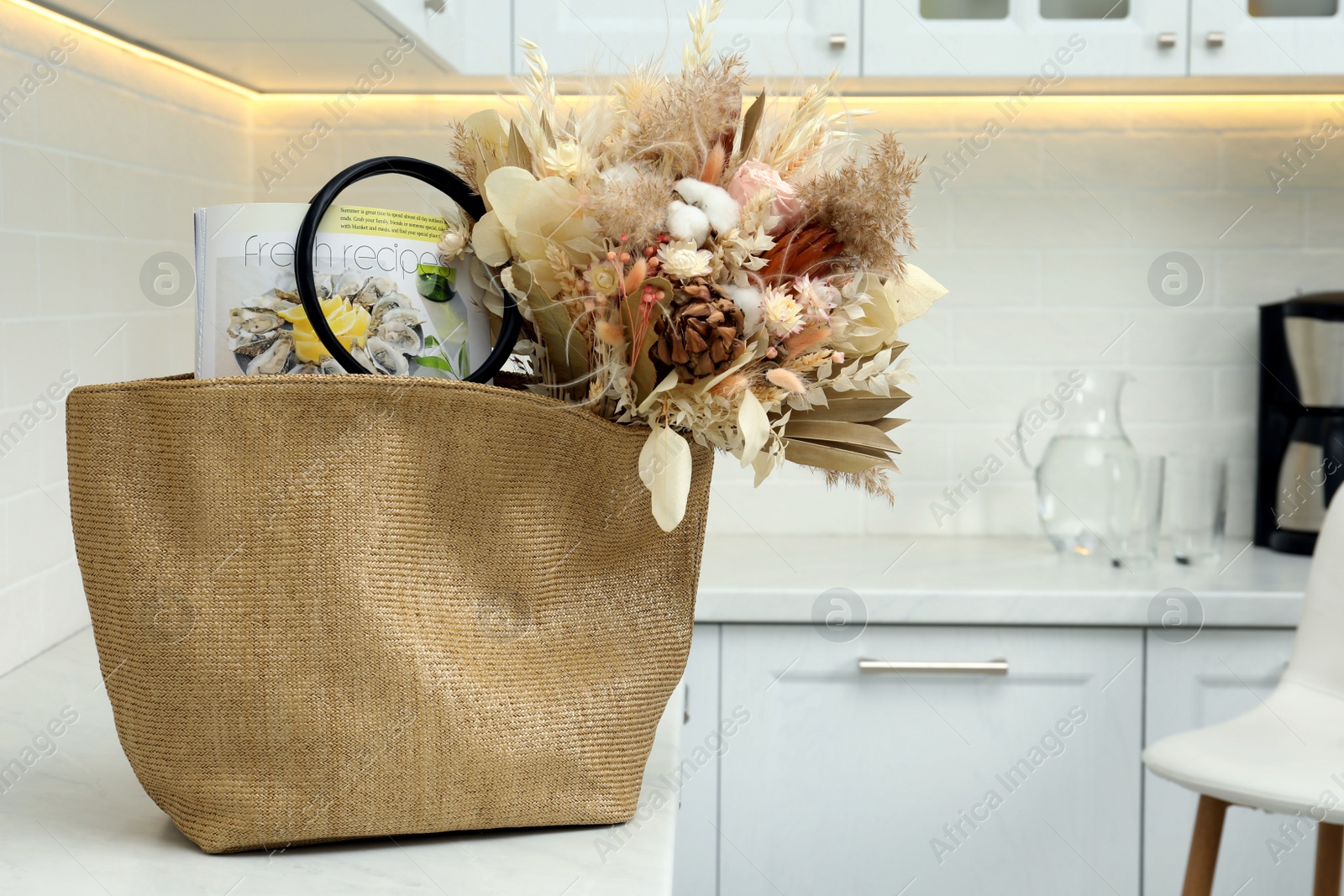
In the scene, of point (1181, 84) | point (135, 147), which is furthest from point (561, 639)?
point (1181, 84)

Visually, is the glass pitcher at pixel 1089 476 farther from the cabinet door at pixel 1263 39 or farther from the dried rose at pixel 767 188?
the dried rose at pixel 767 188

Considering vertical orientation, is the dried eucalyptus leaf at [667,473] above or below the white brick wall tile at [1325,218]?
below

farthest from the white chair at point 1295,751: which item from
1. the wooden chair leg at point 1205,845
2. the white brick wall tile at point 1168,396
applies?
the white brick wall tile at point 1168,396

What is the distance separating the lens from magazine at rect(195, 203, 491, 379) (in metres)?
0.55

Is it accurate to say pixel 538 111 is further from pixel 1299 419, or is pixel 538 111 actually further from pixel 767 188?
pixel 1299 419

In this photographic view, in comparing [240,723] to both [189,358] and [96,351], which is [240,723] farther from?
[189,358]

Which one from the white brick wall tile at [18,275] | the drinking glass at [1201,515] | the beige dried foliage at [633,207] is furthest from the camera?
the drinking glass at [1201,515]

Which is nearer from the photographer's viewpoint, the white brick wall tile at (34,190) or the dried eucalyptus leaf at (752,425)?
the dried eucalyptus leaf at (752,425)

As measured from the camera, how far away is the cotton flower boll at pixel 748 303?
0.51 meters

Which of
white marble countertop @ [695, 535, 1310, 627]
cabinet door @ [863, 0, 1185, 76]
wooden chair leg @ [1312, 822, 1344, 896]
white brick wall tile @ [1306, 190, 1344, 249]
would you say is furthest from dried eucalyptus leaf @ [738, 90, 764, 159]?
white brick wall tile @ [1306, 190, 1344, 249]

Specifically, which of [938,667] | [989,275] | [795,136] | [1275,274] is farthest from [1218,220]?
[795,136]

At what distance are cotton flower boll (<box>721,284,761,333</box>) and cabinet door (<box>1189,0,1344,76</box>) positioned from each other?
4.27ft

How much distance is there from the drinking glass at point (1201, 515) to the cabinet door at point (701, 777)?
72cm

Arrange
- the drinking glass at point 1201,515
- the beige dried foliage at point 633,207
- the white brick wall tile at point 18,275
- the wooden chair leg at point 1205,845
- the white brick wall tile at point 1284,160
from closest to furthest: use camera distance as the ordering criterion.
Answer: the beige dried foliage at point 633,207
the white brick wall tile at point 18,275
the wooden chair leg at point 1205,845
the drinking glass at point 1201,515
the white brick wall tile at point 1284,160
